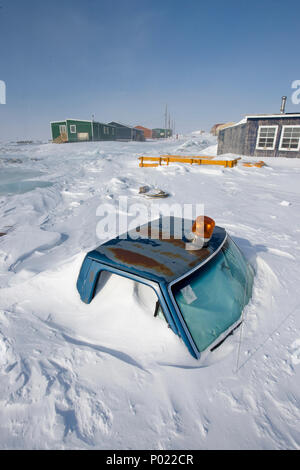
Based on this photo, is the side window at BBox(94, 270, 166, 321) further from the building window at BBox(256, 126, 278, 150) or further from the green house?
the green house

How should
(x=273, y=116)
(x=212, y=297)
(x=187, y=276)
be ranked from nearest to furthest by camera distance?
(x=187, y=276), (x=212, y=297), (x=273, y=116)

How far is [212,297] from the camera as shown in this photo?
2.33m

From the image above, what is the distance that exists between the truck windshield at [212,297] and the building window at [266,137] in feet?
56.1

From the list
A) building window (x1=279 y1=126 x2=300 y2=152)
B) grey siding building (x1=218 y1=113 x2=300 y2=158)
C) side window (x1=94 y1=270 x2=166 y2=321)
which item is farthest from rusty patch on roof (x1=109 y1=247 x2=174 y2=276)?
building window (x1=279 y1=126 x2=300 y2=152)

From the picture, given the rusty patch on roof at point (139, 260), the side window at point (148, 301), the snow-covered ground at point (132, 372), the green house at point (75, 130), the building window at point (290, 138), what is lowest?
the snow-covered ground at point (132, 372)

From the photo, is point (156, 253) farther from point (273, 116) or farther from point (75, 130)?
point (75, 130)

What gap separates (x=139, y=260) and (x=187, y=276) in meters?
0.50

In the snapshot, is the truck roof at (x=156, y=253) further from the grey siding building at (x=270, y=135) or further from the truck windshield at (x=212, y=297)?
the grey siding building at (x=270, y=135)

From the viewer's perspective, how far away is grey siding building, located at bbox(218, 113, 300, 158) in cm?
1568

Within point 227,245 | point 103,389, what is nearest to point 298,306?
point 227,245

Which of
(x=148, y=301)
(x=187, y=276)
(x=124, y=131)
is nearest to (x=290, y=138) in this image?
(x=187, y=276)

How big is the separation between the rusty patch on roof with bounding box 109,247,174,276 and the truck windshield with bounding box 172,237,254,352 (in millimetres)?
196

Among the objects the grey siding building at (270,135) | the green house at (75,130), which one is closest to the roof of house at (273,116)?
the grey siding building at (270,135)

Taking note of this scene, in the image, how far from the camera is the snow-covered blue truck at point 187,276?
205cm
